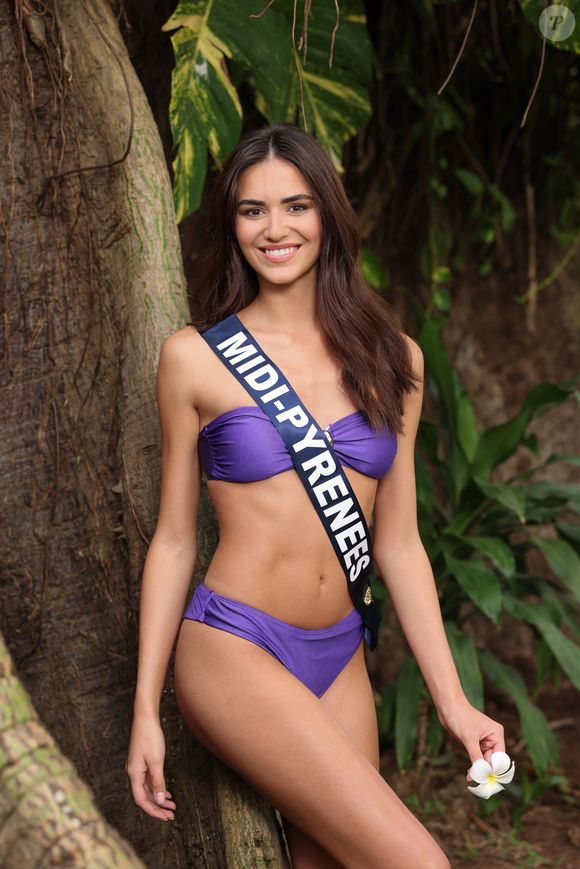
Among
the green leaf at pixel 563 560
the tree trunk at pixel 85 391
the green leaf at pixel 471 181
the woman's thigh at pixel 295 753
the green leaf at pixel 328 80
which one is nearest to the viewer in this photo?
the woman's thigh at pixel 295 753

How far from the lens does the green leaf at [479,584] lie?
11.8ft

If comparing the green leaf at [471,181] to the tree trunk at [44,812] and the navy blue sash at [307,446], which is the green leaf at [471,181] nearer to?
the navy blue sash at [307,446]

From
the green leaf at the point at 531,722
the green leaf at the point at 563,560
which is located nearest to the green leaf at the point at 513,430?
the green leaf at the point at 563,560

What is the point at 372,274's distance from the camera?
409 centimetres

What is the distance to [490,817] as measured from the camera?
4.02 metres

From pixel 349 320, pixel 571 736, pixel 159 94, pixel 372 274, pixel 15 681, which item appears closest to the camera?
pixel 15 681

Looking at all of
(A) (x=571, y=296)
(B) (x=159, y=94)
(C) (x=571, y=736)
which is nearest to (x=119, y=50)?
(B) (x=159, y=94)

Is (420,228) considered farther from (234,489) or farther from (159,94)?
(234,489)

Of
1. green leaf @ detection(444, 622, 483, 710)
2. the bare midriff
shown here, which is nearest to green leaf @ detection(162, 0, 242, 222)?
the bare midriff

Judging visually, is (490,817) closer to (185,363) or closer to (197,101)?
(185,363)

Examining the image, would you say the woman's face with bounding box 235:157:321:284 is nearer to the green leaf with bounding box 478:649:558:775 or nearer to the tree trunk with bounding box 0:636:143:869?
the tree trunk with bounding box 0:636:143:869

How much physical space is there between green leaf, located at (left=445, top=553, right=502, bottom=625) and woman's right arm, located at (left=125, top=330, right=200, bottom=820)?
1542mm

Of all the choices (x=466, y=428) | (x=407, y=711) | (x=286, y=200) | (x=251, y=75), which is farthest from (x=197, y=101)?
(x=407, y=711)

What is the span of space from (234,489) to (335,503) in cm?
22
